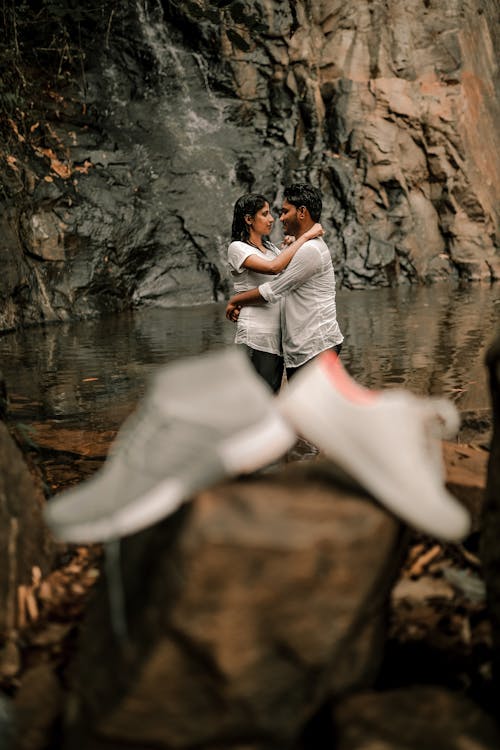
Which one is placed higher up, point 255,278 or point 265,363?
point 255,278

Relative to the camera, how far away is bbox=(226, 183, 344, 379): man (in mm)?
3988

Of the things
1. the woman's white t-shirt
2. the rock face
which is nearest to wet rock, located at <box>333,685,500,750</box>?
the woman's white t-shirt

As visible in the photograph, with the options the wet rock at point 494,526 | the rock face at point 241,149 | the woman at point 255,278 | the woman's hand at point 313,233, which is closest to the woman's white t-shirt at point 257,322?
the woman at point 255,278

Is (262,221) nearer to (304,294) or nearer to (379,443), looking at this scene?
(304,294)

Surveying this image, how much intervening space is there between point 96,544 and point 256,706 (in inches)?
47.5

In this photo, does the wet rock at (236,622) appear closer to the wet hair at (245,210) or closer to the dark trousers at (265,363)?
the dark trousers at (265,363)

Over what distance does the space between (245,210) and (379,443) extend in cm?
294

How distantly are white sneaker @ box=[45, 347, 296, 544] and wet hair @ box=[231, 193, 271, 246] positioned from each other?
2.69 meters

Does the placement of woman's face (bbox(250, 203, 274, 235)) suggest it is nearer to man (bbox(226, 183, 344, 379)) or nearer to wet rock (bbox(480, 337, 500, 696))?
man (bbox(226, 183, 344, 379))

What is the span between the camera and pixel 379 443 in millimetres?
1510

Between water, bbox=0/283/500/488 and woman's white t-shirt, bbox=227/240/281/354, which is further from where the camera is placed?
water, bbox=0/283/500/488

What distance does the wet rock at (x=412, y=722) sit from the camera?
144 centimetres

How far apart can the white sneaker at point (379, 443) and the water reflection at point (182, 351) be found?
3829 millimetres

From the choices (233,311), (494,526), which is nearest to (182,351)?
(233,311)
